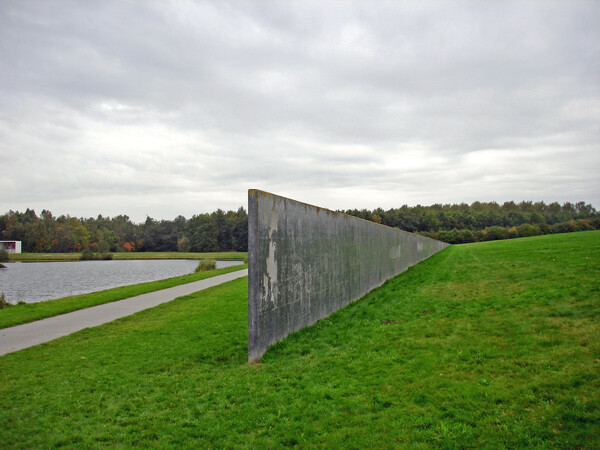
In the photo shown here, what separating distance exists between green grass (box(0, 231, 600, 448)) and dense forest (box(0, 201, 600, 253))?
7308 cm

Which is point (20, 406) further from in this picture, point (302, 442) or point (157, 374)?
point (302, 442)

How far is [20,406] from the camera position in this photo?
4258 millimetres

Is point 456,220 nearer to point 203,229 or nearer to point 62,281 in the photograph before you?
point 203,229

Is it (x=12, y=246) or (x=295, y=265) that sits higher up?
(x=295, y=265)

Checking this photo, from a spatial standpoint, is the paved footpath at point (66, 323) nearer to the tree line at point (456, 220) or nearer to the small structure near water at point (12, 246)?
the tree line at point (456, 220)

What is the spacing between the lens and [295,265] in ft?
22.5

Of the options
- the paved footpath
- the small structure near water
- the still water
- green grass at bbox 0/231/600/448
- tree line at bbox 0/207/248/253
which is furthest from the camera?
tree line at bbox 0/207/248/253

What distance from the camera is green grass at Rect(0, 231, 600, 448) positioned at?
331 cm

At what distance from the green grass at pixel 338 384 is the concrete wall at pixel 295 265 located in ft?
1.43

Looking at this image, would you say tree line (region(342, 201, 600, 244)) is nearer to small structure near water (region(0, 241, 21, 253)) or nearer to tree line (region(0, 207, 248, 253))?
tree line (region(0, 207, 248, 253))

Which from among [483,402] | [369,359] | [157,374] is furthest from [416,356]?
[157,374]

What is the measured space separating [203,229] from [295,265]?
87.1m

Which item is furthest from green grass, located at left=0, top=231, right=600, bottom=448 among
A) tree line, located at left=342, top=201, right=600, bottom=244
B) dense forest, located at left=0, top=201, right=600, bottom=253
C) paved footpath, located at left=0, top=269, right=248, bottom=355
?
tree line, located at left=342, top=201, right=600, bottom=244

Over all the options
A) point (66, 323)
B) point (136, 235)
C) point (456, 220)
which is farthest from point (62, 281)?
point (456, 220)
